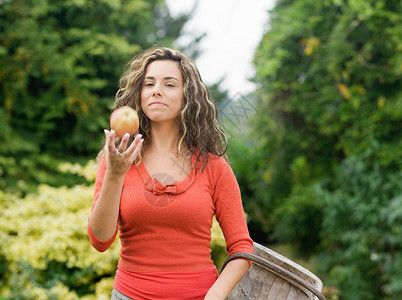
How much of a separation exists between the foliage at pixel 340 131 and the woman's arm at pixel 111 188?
3649mm

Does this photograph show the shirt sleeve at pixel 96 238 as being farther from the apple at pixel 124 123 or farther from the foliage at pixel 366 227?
the foliage at pixel 366 227

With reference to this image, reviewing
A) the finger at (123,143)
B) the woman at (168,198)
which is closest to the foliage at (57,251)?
the woman at (168,198)

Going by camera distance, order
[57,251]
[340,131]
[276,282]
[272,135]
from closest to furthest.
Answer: [276,282] < [57,251] < [340,131] < [272,135]

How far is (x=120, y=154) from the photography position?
1.32 meters

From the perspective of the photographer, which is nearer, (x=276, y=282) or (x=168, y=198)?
(x=168, y=198)

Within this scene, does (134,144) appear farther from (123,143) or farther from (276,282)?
(276,282)

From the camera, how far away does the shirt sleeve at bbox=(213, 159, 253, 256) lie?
1.52 metres

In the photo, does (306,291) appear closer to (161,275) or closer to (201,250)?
(201,250)

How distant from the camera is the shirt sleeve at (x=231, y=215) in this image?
1.52m

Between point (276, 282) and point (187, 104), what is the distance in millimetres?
676

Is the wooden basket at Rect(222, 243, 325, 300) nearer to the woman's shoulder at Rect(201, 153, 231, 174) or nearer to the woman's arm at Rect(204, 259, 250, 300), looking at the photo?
the woman's arm at Rect(204, 259, 250, 300)

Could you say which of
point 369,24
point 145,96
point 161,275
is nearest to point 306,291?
point 161,275

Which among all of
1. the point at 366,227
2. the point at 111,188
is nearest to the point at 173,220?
the point at 111,188

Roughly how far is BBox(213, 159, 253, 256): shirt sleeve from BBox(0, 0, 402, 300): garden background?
7.74ft
